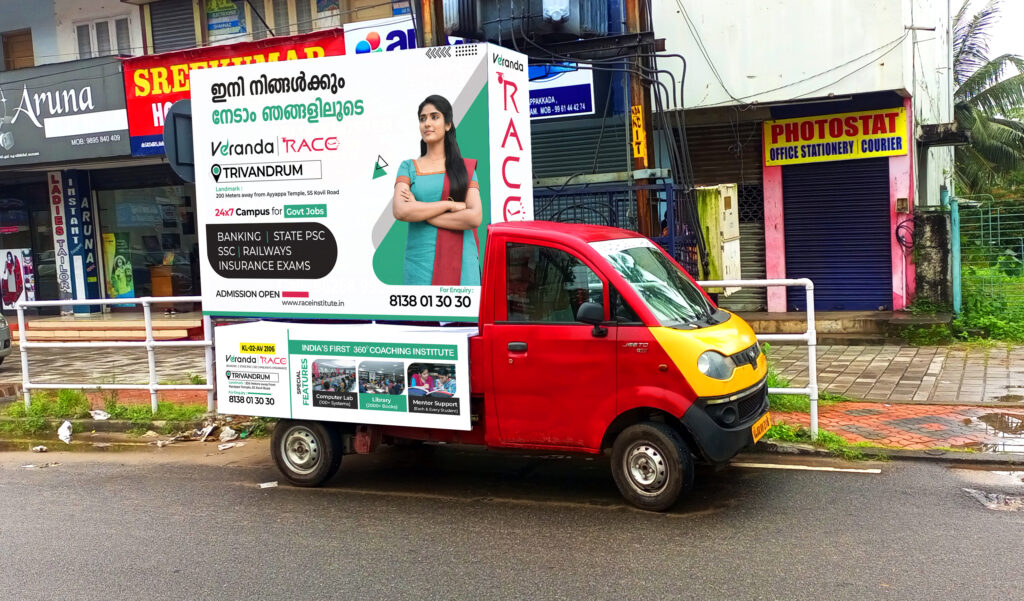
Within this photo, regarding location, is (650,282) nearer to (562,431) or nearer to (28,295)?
(562,431)

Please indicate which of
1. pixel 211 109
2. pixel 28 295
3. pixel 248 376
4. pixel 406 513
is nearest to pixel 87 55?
pixel 28 295

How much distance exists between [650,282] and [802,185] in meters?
8.87

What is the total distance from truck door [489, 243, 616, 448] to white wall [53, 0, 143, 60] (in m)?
14.7

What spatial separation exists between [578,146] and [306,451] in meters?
8.24

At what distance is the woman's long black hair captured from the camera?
6.85m

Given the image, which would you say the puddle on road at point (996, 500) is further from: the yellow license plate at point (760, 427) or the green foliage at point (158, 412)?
the green foliage at point (158, 412)

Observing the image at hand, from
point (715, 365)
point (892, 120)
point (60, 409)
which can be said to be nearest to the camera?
point (715, 365)

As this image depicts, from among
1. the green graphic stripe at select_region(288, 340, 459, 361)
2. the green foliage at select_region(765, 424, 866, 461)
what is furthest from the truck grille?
the green graphic stripe at select_region(288, 340, 459, 361)

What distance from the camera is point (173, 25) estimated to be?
17578mm

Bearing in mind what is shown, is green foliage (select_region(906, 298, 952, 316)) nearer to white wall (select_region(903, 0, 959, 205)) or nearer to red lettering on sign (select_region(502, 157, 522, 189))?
white wall (select_region(903, 0, 959, 205))

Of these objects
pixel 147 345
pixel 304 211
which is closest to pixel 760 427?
pixel 304 211

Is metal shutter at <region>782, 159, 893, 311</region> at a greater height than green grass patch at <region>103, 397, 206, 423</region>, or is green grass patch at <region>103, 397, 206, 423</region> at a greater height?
metal shutter at <region>782, 159, 893, 311</region>

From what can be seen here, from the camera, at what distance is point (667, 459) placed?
594 cm

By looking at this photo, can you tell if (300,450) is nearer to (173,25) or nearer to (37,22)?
(173,25)
